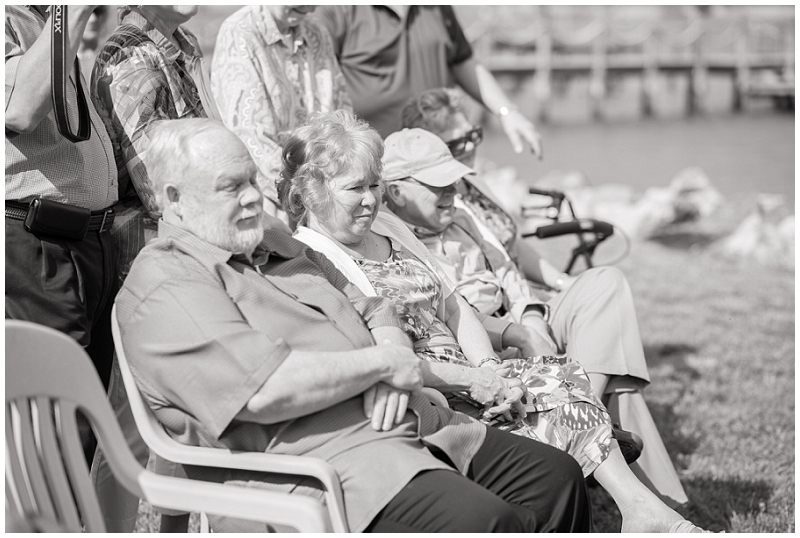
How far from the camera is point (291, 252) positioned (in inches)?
87.7

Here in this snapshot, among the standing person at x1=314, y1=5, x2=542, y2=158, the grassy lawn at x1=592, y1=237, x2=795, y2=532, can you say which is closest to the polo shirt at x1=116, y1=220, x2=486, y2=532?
the grassy lawn at x1=592, y1=237, x2=795, y2=532

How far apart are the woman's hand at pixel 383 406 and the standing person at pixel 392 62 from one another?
219 cm

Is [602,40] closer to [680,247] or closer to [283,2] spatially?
[680,247]

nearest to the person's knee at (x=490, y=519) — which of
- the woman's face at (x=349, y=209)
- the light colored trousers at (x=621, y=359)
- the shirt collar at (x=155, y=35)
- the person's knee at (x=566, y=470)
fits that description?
the person's knee at (x=566, y=470)

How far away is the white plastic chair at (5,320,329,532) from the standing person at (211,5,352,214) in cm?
118

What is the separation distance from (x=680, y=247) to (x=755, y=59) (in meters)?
22.7

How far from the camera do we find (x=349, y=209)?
2445 millimetres

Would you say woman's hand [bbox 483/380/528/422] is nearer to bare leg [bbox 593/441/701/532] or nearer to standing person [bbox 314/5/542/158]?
bare leg [bbox 593/441/701/532]

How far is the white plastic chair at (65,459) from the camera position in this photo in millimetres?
1740

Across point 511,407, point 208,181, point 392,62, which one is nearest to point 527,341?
point 511,407

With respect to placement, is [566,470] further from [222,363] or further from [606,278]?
[606,278]

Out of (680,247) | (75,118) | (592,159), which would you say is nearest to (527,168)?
(592,159)

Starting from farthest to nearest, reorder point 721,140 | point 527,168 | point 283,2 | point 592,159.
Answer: point 721,140 < point 592,159 < point 527,168 < point 283,2

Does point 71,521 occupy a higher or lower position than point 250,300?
lower
